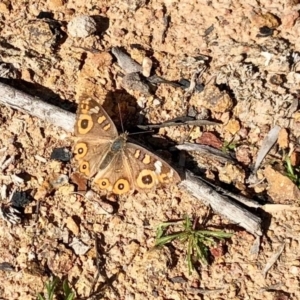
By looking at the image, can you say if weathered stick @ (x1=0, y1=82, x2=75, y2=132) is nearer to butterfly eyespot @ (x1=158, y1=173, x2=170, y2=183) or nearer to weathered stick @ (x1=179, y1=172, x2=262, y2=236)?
butterfly eyespot @ (x1=158, y1=173, x2=170, y2=183)

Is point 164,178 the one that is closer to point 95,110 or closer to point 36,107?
point 95,110

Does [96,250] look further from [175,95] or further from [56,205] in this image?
[175,95]

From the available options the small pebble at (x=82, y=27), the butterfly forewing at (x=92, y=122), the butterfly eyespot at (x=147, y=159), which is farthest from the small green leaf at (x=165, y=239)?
the small pebble at (x=82, y=27)

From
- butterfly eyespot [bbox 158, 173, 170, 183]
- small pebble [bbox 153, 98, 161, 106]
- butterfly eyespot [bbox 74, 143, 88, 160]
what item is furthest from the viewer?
small pebble [bbox 153, 98, 161, 106]

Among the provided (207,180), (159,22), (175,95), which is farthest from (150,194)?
(159,22)

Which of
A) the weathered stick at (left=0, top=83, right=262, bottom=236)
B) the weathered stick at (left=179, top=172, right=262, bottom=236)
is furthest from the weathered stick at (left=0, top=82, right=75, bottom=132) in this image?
the weathered stick at (left=179, top=172, right=262, bottom=236)
